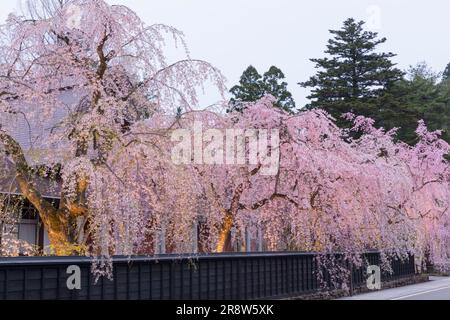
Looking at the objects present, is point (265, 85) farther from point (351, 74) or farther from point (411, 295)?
point (411, 295)

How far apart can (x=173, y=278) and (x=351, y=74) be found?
26.7 m

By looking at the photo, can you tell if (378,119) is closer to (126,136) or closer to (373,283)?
(373,283)

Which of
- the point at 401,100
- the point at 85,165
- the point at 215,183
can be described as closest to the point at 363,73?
the point at 401,100

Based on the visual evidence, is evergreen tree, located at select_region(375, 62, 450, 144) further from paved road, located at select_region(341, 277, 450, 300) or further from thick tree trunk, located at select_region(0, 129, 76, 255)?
thick tree trunk, located at select_region(0, 129, 76, 255)

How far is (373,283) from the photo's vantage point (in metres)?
19.3

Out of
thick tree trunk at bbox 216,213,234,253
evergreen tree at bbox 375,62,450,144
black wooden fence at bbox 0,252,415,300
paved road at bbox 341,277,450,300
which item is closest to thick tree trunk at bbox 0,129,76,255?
black wooden fence at bbox 0,252,415,300

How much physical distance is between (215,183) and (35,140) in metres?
4.34

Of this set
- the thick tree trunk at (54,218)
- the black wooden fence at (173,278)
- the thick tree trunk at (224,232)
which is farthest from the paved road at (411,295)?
the thick tree trunk at (54,218)

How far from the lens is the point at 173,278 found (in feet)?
37.7

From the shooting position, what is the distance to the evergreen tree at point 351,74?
111 feet

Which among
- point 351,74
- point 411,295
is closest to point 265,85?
point 351,74

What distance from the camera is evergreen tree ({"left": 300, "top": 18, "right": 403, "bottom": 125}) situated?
33.9 m

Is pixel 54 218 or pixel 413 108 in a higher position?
pixel 413 108

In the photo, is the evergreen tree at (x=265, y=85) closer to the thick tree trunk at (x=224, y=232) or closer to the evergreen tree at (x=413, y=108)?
the evergreen tree at (x=413, y=108)
